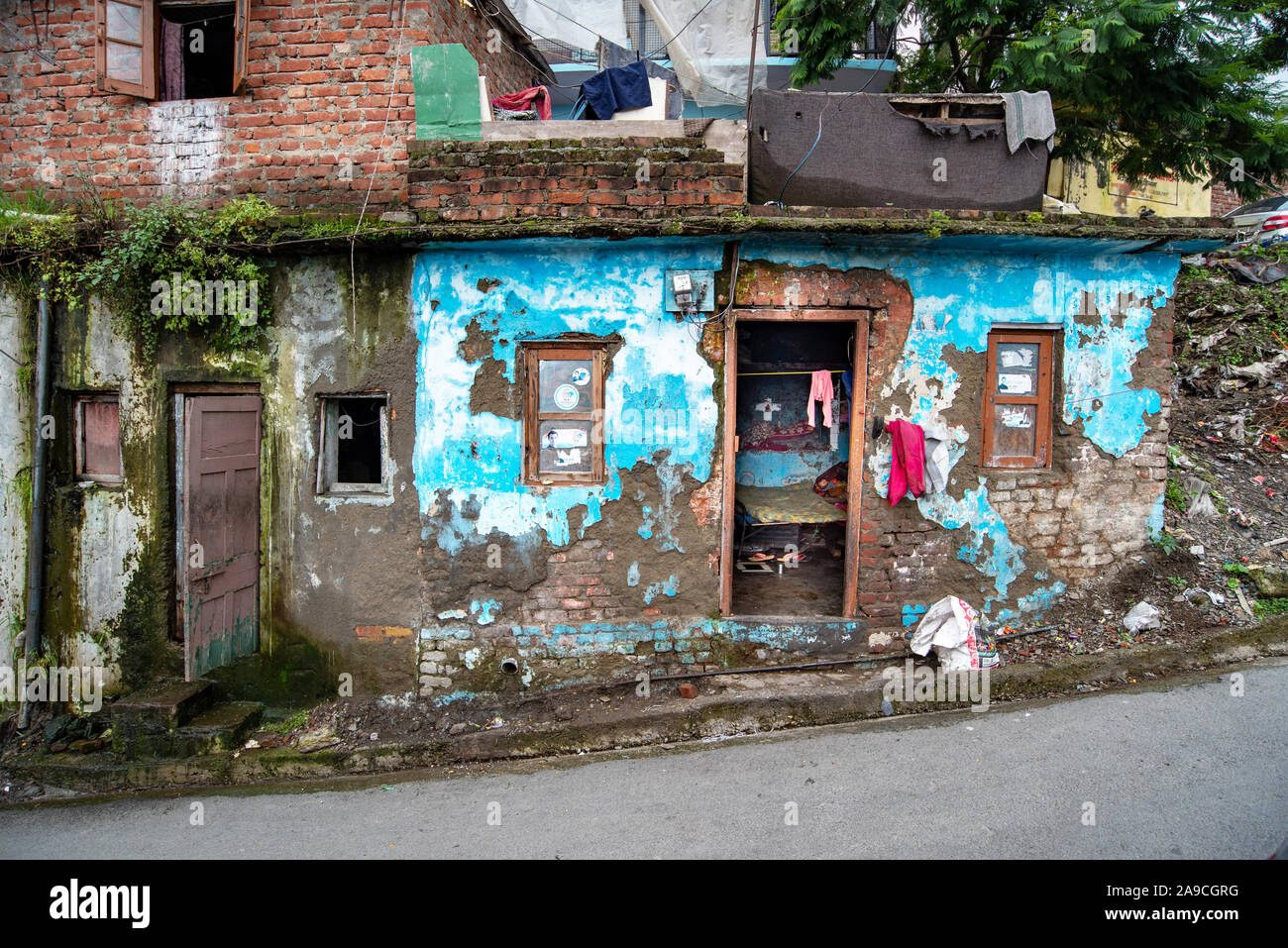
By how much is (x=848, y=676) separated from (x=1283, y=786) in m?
2.54

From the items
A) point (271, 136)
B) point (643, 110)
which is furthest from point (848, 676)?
point (271, 136)

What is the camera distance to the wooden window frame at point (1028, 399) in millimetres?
5844

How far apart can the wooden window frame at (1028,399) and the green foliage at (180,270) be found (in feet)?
18.8

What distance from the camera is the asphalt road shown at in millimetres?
3814

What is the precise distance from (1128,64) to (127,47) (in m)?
9.03

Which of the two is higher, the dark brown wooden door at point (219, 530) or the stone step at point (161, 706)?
the dark brown wooden door at point (219, 530)

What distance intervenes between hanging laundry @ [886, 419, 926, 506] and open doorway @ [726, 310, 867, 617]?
3.53 feet

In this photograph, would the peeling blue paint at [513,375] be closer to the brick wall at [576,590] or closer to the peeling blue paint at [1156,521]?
the brick wall at [576,590]

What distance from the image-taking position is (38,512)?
5.93 m

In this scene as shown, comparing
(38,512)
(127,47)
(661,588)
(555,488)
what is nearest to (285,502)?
(38,512)

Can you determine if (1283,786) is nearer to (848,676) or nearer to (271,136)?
(848,676)

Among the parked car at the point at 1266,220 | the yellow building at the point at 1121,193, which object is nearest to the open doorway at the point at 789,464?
the yellow building at the point at 1121,193

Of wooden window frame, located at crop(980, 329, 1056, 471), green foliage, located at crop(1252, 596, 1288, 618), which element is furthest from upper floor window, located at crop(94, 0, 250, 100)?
green foliage, located at crop(1252, 596, 1288, 618)

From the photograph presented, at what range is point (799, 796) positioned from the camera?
4.29 m
